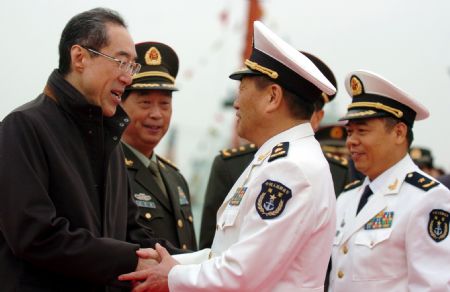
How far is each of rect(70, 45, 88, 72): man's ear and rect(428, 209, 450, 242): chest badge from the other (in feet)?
6.40

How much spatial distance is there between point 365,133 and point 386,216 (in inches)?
21.7

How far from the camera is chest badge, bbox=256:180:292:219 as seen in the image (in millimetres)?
3113

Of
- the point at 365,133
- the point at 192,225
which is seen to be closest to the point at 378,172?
the point at 365,133

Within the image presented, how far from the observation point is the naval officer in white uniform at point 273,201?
3109 millimetres

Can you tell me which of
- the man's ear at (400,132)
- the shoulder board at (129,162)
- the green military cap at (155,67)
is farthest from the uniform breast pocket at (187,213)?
the man's ear at (400,132)

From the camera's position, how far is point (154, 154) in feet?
16.3

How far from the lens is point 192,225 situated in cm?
500

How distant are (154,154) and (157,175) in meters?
0.18

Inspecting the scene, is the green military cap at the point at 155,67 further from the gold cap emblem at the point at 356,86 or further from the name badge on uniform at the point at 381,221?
the name badge on uniform at the point at 381,221

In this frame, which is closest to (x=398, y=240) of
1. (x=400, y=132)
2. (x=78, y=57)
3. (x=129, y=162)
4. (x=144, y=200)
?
(x=400, y=132)

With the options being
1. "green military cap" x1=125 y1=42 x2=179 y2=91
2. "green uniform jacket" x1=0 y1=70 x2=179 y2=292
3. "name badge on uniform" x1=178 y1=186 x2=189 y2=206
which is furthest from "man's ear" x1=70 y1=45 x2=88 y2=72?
"name badge on uniform" x1=178 y1=186 x2=189 y2=206

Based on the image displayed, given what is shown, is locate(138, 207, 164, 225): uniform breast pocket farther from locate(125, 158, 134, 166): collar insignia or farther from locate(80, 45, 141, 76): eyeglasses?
locate(80, 45, 141, 76): eyeglasses

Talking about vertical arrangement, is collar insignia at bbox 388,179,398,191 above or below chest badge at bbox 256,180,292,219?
below

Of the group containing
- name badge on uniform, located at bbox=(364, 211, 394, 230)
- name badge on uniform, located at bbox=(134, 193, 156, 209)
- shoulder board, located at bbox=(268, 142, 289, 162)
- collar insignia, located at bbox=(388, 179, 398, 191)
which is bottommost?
name badge on uniform, located at bbox=(134, 193, 156, 209)
